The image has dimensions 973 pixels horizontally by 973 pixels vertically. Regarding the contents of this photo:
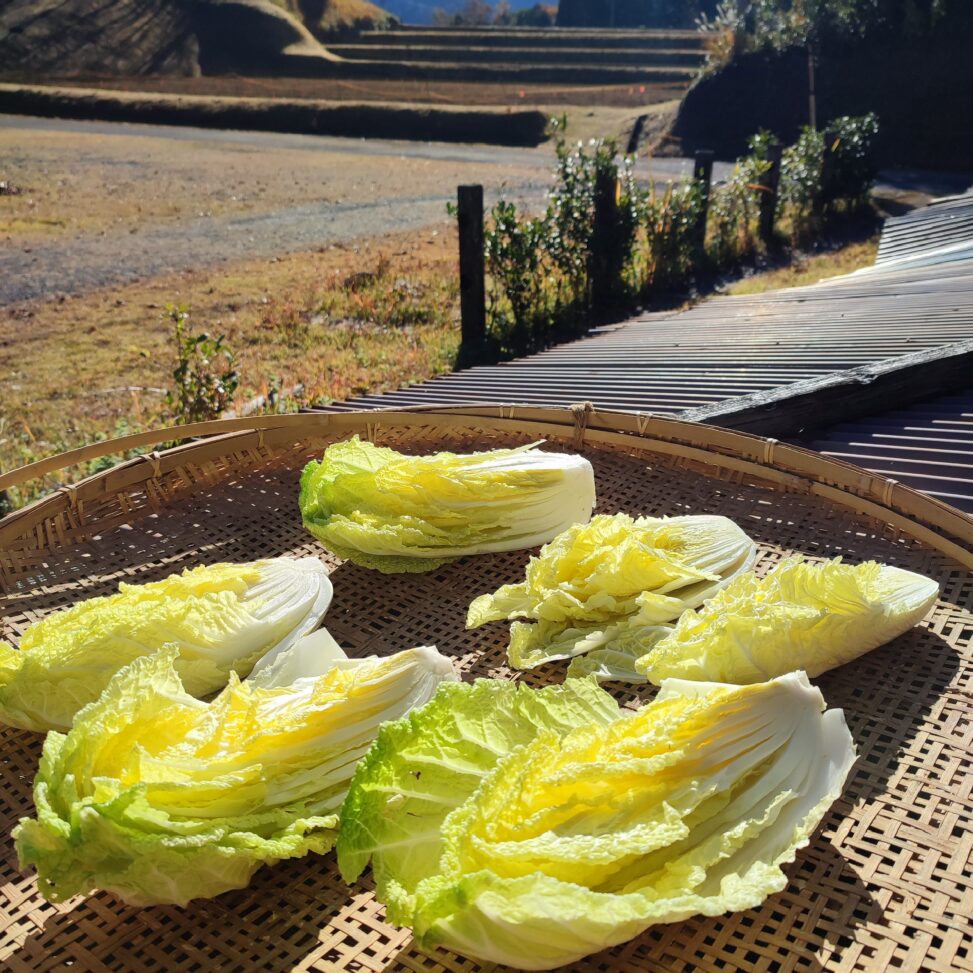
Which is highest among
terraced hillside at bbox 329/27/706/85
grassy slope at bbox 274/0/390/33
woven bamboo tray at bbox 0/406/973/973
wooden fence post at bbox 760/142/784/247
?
grassy slope at bbox 274/0/390/33

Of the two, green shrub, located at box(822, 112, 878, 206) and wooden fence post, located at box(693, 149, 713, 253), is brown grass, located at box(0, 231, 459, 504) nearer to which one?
wooden fence post, located at box(693, 149, 713, 253)

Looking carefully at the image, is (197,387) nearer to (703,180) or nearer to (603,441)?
(603,441)

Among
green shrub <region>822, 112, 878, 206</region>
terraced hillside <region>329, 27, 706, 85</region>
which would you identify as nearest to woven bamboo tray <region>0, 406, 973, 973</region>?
green shrub <region>822, 112, 878, 206</region>

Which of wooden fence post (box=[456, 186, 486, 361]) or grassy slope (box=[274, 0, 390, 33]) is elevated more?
grassy slope (box=[274, 0, 390, 33])

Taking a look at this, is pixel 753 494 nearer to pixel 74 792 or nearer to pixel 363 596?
pixel 363 596

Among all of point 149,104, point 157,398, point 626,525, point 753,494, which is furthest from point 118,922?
point 149,104

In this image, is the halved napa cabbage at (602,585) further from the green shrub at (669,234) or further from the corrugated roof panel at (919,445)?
the green shrub at (669,234)

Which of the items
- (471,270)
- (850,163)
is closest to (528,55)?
(850,163)
